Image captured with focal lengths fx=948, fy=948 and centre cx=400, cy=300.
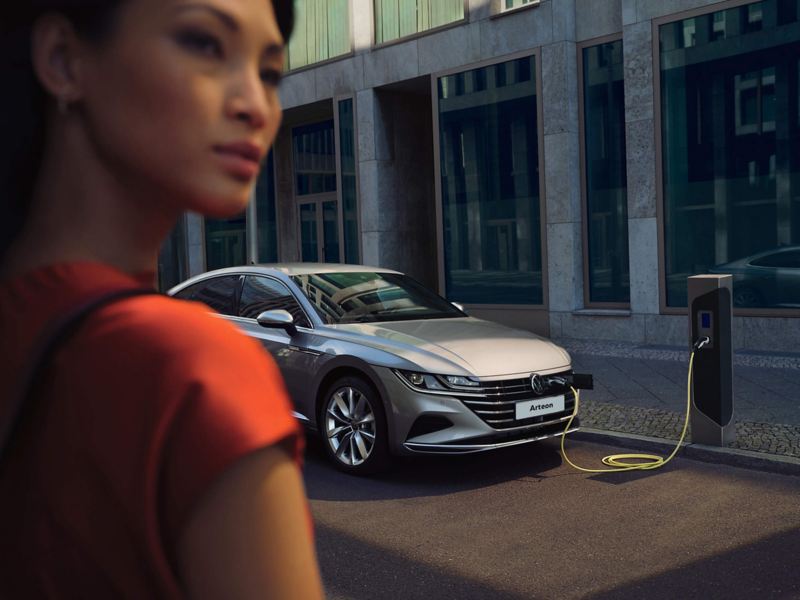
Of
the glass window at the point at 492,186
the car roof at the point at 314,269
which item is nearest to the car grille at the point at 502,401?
the car roof at the point at 314,269

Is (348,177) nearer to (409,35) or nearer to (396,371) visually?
(409,35)

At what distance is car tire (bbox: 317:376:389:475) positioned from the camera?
6.57m

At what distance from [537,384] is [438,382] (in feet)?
2.44

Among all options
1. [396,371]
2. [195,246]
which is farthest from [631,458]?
[195,246]

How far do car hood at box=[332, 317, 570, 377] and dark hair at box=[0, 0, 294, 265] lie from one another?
5.67 metres

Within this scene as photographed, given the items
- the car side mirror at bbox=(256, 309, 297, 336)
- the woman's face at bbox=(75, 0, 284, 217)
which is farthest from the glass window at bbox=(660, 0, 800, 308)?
the woman's face at bbox=(75, 0, 284, 217)

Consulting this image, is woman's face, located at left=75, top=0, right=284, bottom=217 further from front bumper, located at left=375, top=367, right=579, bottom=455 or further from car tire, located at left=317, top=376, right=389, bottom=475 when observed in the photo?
car tire, located at left=317, top=376, right=389, bottom=475

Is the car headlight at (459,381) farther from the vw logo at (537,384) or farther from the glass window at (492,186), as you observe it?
the glass window at (492,186)

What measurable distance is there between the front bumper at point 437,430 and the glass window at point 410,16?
10925 mm

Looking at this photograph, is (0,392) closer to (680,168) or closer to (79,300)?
(79,300)

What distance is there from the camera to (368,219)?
704 inches

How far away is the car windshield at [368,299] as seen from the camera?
7.54m

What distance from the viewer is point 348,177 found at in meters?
18.7

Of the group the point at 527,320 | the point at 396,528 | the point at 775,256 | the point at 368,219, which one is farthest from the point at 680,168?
the point at 396,528
